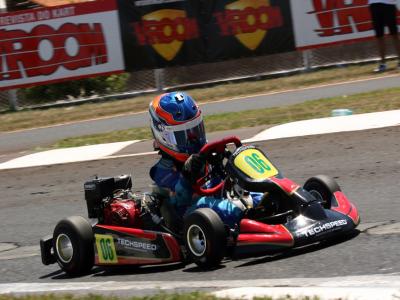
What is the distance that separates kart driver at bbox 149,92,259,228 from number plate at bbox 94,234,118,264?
0.49 metres

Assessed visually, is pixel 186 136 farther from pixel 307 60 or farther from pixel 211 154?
pixel 307 60

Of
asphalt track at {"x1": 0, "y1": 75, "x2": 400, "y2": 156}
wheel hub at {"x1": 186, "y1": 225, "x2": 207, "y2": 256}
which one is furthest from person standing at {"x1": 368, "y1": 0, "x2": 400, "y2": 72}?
wheel hub at {"x1": 186, "y1": 225, "x2": 207, "y2": 256}

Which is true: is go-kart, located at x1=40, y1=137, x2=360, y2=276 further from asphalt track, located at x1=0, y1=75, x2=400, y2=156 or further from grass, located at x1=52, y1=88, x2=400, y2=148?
asphalt track, located at x1=0, y1=75, x2=400, y2=156

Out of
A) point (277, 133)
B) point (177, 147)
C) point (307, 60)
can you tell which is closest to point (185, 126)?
point (177, 147)

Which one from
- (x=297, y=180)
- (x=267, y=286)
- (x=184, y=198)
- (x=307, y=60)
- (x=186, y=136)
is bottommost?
(x=297, y=180)

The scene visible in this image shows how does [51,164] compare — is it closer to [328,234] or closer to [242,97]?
[242,97]

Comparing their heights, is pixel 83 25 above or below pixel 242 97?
above

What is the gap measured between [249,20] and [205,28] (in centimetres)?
82

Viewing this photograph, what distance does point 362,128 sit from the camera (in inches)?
398

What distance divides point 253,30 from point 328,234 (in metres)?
11.2

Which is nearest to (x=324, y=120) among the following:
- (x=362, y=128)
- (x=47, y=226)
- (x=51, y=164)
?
(x=362, y=128)

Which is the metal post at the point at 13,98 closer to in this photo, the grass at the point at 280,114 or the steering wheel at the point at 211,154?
the grass at the point at 280,114

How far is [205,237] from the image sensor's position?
5629mm

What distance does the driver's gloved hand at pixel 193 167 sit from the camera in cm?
Result: 593
